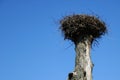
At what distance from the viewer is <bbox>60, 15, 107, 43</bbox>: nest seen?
13.3 m

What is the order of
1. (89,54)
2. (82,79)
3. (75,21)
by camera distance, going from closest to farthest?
1. (82,79)
2. (89,54)
3. (75,21)

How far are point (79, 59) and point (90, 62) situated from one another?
42 cm

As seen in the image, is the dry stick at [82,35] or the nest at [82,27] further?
the nest at [82,27]

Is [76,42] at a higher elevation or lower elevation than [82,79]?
higher

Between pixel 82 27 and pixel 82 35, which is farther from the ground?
pixel 82 27

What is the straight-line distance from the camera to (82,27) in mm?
13242

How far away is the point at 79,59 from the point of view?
12461 millimetres

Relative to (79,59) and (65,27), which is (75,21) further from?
(79,59)

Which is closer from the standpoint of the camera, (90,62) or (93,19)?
(90,62)

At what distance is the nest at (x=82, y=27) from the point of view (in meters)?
13.3

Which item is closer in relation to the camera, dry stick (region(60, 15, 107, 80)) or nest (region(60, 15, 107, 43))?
dry stick (region(60, 15, 107, 80))

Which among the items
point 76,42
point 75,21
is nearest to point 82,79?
point 76,42

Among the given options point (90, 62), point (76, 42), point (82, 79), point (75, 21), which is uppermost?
point (75, 21)

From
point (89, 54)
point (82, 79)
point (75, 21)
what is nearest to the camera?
point (82, 79)
